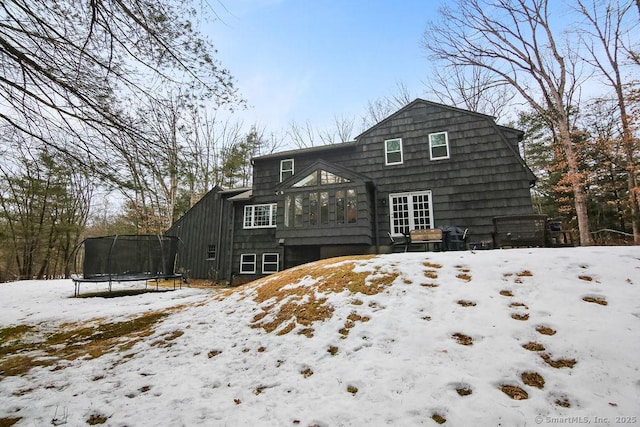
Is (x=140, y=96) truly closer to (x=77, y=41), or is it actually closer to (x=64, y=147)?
(x=77, y=41)

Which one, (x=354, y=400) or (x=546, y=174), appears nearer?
(x=354, y=400)

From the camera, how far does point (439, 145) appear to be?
12109 millimetres

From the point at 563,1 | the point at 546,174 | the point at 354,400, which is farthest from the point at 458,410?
the point at 546,174

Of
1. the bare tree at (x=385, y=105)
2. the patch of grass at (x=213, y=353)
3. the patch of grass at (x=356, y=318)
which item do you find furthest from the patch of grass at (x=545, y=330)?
the bare tree at (x=385, y=105)

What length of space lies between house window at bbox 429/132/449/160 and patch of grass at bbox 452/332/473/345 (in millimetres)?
9824

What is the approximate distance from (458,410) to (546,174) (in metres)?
26.5

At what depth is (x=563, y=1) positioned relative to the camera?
14125 mm

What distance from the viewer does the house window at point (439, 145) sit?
1196cm

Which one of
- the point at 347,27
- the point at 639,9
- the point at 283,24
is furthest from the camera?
the point at 639,9

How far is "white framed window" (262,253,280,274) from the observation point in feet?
48.2

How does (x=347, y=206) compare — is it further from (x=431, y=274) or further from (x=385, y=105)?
(x=385, y=105)

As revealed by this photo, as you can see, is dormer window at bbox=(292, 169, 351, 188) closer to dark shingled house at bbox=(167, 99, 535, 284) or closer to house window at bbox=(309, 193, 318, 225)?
dark shingled house at bbox=(167, 99, 535, 284)

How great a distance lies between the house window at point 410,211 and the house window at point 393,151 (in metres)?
1.51

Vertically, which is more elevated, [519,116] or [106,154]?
[519,116]
